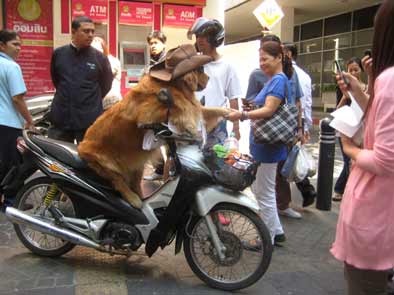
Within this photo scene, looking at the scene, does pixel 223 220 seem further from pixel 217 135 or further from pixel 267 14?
pixel 267 14

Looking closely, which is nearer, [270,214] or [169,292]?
[169,292]

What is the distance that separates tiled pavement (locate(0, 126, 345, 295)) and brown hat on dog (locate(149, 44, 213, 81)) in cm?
160

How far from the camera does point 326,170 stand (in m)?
5.88

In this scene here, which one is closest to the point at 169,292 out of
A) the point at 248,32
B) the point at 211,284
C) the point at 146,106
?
the point at 211,284

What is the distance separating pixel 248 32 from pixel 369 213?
Result: 92.0 feet

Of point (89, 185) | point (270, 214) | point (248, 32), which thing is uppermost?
point (248, 32)

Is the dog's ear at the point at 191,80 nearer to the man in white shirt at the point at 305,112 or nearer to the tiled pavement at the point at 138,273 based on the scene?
the tiled pavement at the point at 138,273

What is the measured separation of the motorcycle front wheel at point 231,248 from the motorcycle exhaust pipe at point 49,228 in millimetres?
777

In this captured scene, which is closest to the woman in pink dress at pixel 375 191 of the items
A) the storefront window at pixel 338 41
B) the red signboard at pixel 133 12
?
the red signboard at pixel 133 12

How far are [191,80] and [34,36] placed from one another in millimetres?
7381

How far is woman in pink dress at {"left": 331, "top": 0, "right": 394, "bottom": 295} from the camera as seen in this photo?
6.45ft

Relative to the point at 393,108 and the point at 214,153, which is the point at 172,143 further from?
the point at 393,108

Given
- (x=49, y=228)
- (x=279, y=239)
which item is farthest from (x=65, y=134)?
(x=279, y=239)

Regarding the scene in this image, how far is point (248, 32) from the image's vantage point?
29016mm
